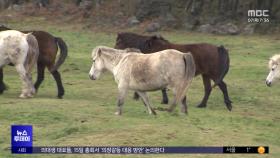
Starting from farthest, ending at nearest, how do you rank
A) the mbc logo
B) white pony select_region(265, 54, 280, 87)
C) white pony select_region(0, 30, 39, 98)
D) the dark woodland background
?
the mbc logo → the dark woodland background → white pony select_region(265, 54, 280, 87) → white pony select_region(0, 30, 39, 98)

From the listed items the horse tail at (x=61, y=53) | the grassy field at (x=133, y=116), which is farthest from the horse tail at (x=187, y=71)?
the horse tail at (x=61, y=53)

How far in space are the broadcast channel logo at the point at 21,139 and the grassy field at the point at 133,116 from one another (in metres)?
0.17

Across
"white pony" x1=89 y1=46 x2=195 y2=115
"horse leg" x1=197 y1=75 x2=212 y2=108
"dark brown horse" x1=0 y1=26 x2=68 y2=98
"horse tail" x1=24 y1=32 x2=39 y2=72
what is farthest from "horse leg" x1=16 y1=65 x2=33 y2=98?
"horse leg" x1=197 y1=75 x2=212 y2=108

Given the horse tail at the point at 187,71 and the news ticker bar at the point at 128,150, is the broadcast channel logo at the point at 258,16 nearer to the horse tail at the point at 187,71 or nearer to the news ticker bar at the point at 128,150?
the horse tail at the point at 187,71

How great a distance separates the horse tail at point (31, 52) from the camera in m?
16.3

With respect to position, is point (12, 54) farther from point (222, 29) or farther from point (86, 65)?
point (222, 29)

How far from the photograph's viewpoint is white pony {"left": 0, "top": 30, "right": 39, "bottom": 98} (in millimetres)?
16078

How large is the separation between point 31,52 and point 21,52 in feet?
0.99

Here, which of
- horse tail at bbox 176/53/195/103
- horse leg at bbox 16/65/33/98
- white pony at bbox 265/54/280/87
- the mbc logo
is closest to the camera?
horse tail at bbox 176/53/195/103

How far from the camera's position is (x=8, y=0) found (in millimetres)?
38562

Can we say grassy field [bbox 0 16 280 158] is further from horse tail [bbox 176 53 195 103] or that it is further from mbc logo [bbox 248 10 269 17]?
mbc logo [bbox 248 10 269 17]

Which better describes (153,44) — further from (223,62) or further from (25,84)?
(25,84)

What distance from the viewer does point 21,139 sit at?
11.7 m

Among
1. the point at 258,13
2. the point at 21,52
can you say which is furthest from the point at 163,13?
the point at 21,52
